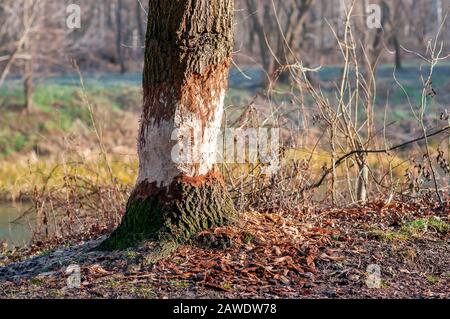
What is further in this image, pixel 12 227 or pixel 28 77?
pixel 28 77

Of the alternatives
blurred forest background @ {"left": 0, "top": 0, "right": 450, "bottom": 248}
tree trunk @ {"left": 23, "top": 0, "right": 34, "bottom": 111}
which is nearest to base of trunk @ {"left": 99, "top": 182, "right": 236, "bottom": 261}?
blurred forest background @ {"left": 0, "top": 0, "right": 450, "bottom": 248}

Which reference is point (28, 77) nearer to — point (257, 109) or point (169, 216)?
point (257, 109)

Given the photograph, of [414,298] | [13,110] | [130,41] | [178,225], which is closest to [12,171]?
[13,110]

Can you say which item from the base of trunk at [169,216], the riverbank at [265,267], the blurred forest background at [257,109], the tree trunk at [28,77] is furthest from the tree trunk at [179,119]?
the tree trunk at [28,77]

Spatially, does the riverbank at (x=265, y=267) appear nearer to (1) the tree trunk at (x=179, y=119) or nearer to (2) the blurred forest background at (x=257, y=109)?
(1) the tree trunk at (x=179, y=119)

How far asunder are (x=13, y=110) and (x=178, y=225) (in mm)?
19347

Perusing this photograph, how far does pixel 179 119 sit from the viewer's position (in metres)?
6.40

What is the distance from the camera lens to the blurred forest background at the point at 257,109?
9.07 metres

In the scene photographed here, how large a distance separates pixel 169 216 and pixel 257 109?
3215 mm

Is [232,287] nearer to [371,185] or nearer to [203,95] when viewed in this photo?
[203,95]

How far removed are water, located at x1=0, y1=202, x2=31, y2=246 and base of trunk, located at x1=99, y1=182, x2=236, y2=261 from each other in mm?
4607

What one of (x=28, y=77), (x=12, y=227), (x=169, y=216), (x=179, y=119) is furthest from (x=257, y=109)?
(x=28, y=77)

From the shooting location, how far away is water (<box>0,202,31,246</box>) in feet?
38.4

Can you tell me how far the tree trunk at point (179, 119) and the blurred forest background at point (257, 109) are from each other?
1921 millimetres
